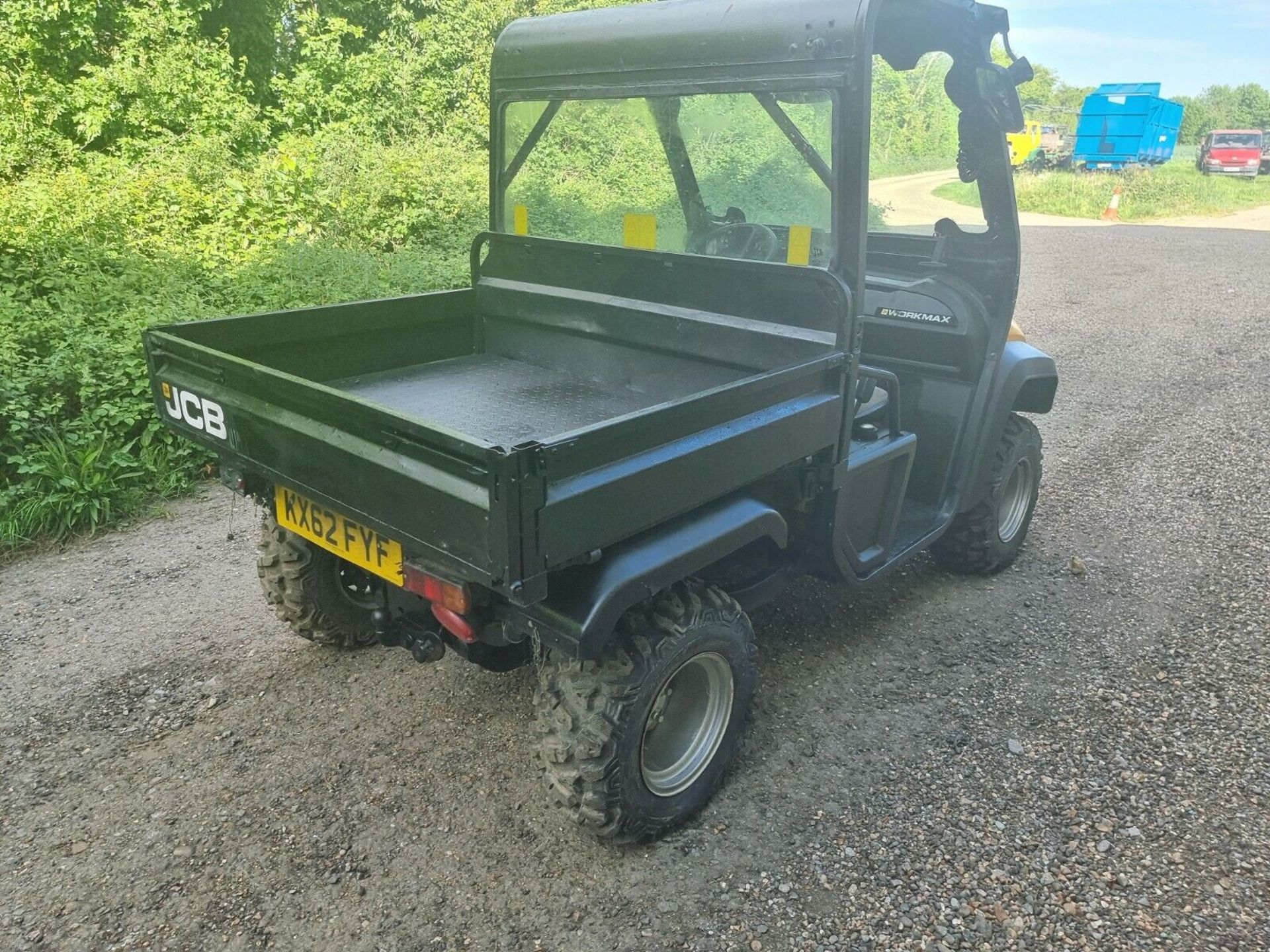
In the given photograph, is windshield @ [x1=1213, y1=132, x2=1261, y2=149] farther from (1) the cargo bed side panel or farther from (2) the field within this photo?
(1) the cargo bed side panel

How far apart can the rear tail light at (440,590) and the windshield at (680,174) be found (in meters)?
1.43

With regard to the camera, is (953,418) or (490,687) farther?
(953,418)

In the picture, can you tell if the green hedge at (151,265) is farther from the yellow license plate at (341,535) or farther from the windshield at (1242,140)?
the windshield at (1242,140)

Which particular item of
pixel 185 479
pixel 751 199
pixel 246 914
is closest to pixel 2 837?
pixel 246 914

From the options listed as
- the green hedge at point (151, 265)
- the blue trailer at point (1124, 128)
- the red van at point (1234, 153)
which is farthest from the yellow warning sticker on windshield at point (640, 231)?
the red van at point (1234, 153)

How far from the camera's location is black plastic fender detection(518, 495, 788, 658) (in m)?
2.12

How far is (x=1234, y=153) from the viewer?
82.1 ft

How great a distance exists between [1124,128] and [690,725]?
90.8 ft

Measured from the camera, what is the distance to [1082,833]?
2602 mm

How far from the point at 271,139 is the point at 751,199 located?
28.3ft

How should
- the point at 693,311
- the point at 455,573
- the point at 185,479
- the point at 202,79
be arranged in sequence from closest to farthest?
1. the point at 455,573
2. the point at 693,311
3. the point at 185,479
4. the point at 202,79

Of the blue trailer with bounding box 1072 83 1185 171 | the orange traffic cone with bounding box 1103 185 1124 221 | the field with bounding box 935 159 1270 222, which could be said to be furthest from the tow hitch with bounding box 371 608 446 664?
the blue trailer with bounding box 1072 83 1185 171

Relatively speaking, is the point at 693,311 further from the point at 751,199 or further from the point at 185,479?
the point at 185,479

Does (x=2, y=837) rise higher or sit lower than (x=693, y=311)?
lower
